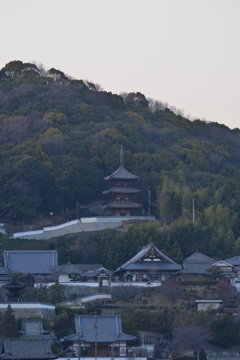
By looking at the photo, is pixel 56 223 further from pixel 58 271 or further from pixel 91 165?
pixel 58 271

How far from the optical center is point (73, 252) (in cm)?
4994

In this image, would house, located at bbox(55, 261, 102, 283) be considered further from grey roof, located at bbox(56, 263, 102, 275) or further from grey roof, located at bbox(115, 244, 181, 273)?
grey roof, located at bbox(115, 244, 181, 273)

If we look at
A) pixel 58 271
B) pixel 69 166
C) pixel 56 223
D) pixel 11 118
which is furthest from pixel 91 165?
pixel 58 271

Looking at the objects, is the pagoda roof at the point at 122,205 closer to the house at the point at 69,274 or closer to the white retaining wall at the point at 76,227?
the white retaining wall at the point at 76,227

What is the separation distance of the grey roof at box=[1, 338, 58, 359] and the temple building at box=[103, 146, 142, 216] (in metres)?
24.8

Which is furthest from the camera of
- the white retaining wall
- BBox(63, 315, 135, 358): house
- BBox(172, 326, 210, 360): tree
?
the white retaining wall

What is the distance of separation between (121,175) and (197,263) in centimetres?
1685

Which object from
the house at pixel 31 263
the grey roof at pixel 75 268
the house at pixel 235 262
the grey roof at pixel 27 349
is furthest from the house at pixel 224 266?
the grey roof at pixel 27 349

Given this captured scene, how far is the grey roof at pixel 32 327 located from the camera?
36.6 m

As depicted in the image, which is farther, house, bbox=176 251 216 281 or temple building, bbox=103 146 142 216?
temple building, bbox=103 146 142 216

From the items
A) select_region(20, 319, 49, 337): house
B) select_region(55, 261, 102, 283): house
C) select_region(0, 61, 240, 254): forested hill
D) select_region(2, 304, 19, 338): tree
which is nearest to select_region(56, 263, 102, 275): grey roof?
select_region(55, 261, 102, 283): house

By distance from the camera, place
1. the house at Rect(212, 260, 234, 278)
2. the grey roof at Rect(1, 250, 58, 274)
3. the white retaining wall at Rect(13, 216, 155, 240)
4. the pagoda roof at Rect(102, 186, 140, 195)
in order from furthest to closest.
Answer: the pagoda roof at Rect(102, 186, 140, 195), the white retaining wall at Rect(13, 216, 155, 240), the grey roof at Rect(1, 250, 58, 274), the house at Rect(212, 260, 234, 278)

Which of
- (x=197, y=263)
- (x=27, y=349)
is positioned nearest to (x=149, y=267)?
Result: (x=197, y=263)

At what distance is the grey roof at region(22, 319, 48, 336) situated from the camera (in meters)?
36.6
